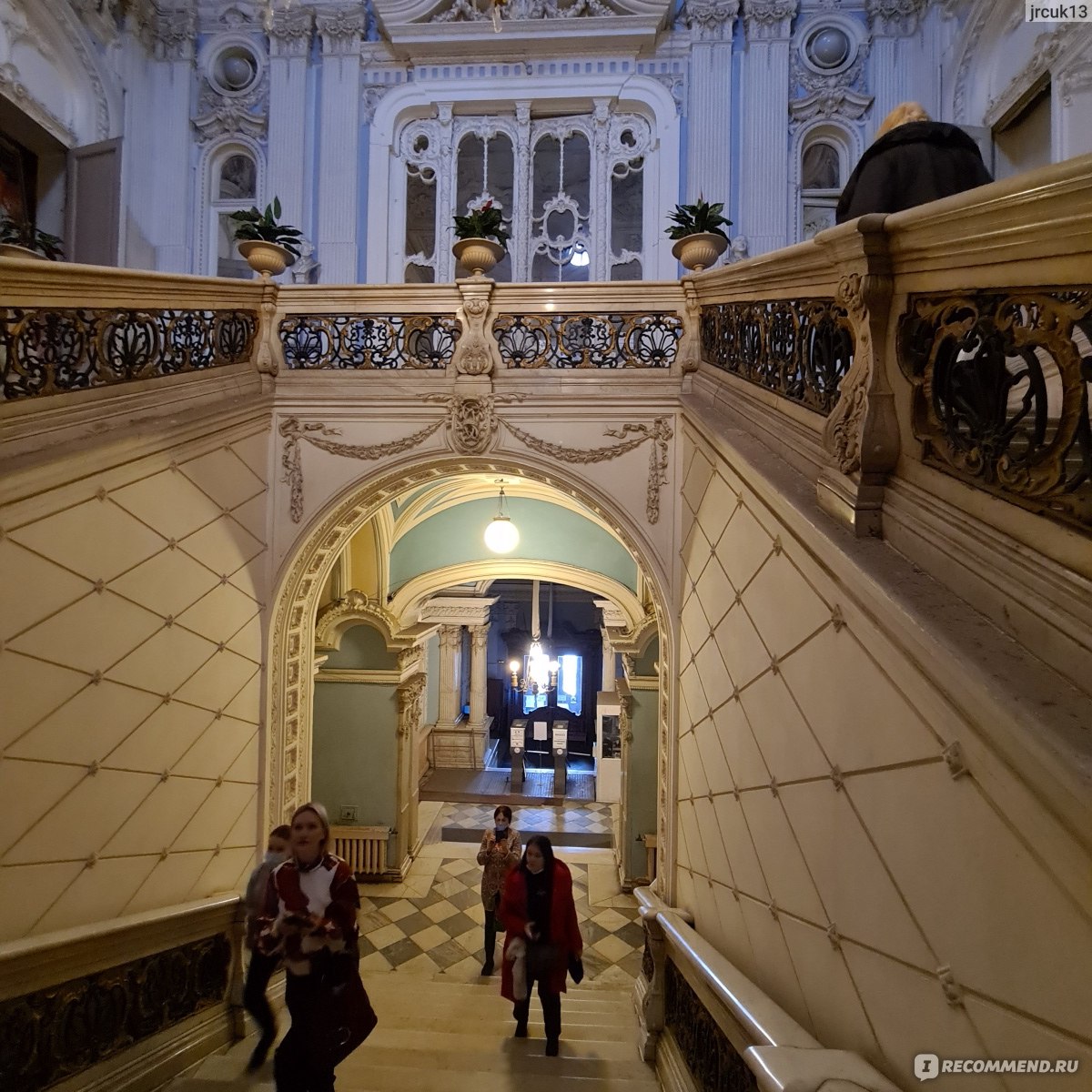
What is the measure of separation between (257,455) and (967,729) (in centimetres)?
425

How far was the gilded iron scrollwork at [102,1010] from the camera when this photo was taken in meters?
2.51

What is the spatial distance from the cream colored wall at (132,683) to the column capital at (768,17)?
7.11 meters

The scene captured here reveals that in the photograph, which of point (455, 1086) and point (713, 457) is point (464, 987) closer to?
point (455, 1086)

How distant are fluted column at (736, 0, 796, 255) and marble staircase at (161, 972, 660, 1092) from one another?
7.27m

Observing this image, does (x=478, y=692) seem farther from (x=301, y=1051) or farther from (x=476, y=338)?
(x=301, y=1051)

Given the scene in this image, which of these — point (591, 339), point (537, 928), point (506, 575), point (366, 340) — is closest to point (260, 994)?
point (537, 928)

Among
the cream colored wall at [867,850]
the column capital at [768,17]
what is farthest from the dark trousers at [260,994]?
the column capital at [768,17]

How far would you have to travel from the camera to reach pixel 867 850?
5.42 ft

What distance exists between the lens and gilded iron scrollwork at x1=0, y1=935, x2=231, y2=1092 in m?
2.51

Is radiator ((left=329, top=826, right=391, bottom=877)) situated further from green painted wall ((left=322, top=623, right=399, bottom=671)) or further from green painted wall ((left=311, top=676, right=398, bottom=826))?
green painted wall ((left=322, top=623, right=399, bottom=671))

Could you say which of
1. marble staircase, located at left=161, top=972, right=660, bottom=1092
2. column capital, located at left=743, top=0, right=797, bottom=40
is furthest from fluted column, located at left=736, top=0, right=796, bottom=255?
marble staircase, located at left=161, top=972, right=660, bottom=1092

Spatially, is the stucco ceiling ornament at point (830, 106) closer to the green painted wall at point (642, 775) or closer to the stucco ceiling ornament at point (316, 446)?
the stucco ceiling ornament at point (316, 446)

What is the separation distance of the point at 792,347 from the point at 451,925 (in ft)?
21.0

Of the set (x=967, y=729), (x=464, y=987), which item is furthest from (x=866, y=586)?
(x=464, y=987)
